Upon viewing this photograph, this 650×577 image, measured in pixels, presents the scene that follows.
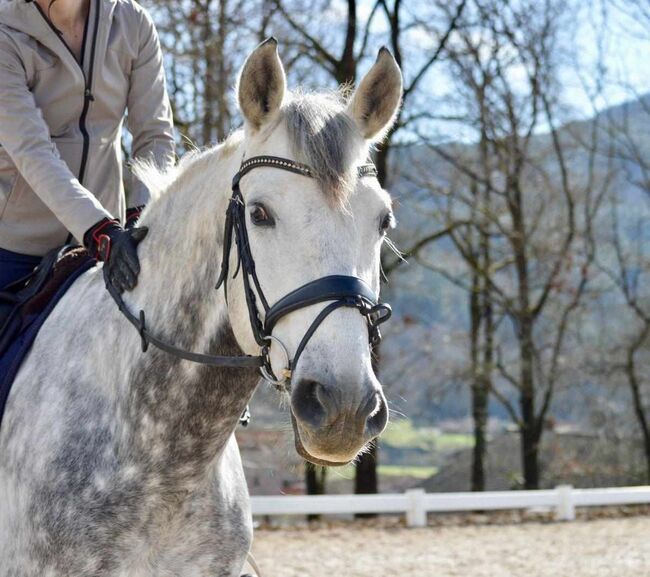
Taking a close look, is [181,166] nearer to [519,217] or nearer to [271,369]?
[271,369]

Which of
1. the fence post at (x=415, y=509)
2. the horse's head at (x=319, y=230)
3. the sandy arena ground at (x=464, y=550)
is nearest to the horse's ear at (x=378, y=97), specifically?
the horse's head at (x=319, y=230)

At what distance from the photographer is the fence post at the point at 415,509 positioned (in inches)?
464

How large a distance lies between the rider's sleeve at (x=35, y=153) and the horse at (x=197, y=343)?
0.23 m

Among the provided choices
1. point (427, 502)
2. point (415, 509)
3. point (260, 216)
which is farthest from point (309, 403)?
point (427, 502)

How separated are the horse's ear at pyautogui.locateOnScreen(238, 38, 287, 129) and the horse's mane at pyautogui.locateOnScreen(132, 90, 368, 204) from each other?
4 centimetres

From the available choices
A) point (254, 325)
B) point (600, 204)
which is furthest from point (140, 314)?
point (600, 204)

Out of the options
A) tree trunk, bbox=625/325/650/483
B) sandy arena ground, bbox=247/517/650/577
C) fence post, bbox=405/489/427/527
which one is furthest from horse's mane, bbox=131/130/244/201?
tree trunk, bbox=625/325/650/483

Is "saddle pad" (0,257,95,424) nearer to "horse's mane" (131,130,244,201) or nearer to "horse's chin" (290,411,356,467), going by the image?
"horse's mane" (131,130,244,201)

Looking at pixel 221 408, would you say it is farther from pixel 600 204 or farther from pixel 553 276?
pixel 600 204

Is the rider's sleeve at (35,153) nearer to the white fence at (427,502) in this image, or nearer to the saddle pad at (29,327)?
the saddle pad at (29,327)

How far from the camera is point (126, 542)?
2.82m

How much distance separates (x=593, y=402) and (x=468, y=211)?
501cm

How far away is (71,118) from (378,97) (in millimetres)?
1348

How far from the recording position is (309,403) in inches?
92.9
